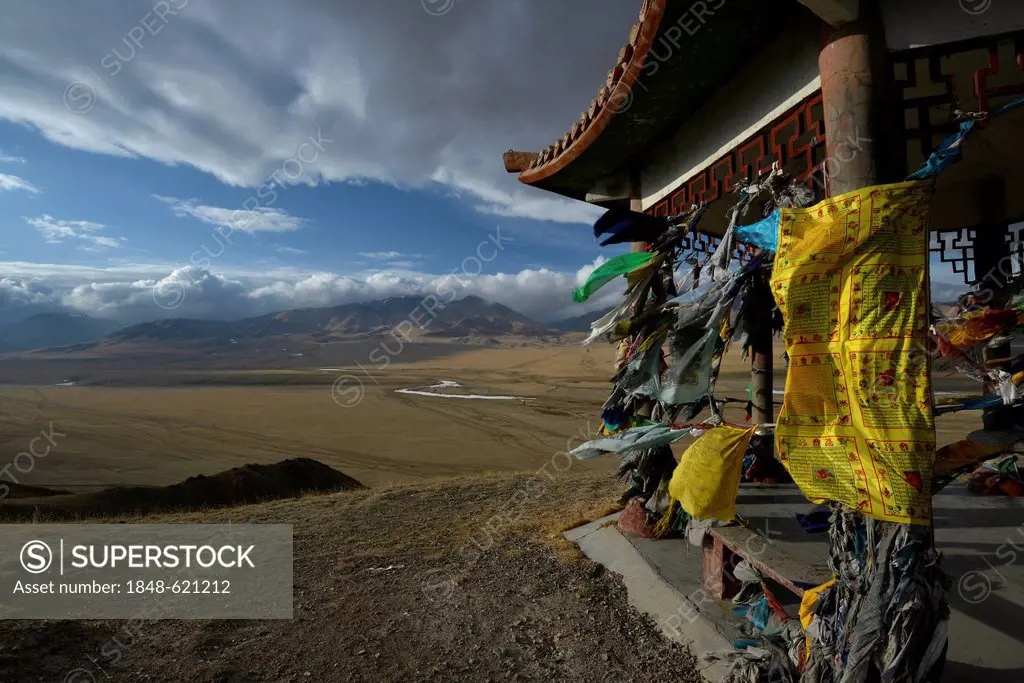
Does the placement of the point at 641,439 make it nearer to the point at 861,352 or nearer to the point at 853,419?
the point at 853,419

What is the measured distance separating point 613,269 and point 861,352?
1.96m

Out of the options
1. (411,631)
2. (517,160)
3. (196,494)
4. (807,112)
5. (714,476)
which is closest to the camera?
(714,476)

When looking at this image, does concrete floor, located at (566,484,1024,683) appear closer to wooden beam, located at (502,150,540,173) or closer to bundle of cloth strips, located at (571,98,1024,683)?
bundle of cloth strips, located at (571,98,1024,683)

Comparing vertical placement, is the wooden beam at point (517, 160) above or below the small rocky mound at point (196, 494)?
above

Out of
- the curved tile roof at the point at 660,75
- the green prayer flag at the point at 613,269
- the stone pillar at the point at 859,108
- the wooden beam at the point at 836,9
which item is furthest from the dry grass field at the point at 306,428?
the wooden beam at the point at 836,9

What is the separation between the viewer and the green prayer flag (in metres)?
4.10

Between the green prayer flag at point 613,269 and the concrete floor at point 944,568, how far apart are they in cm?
248

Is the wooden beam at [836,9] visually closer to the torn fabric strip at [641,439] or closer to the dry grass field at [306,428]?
the torn fabric strip at [641,439]

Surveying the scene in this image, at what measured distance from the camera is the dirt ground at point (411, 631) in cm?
383

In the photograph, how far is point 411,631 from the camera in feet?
14.4

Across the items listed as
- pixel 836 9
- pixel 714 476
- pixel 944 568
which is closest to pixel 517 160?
→ pixel 836 9

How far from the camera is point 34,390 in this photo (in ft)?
148

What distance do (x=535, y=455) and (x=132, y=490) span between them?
1115cm

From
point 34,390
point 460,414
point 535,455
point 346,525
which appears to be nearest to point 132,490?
point 346,525
